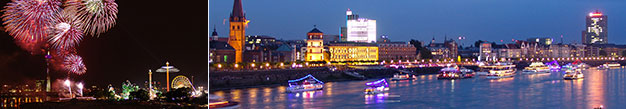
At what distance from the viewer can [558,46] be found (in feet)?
192

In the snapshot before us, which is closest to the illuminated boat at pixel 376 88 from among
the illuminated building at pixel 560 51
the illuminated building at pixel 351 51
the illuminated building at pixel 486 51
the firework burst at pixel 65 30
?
the firework burst at pixel 65 30

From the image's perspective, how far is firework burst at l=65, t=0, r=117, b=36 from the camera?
552 centimetres

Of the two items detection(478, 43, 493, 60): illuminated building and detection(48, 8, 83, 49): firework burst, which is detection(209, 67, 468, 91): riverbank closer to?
detection(48, 8, 83, 49): firework burst

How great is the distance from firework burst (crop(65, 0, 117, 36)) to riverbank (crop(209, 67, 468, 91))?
11.8m

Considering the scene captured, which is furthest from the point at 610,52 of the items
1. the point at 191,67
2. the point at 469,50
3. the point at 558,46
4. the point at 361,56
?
A: the point at 191,67

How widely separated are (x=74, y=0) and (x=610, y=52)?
6569cm

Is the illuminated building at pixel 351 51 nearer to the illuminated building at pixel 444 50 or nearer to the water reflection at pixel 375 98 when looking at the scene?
the illuminated building at pixel 444 50

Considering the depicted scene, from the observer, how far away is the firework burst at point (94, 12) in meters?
5.52

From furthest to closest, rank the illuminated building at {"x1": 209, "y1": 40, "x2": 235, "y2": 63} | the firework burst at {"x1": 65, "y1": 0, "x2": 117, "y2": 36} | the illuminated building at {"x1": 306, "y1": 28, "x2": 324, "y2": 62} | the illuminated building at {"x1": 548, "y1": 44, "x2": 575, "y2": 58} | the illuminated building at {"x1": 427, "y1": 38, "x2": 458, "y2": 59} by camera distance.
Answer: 1. the illuminated building at {"x1": 548, "y1": 44, "x2": 575, "y2": 58}
2. the illuminated building at {"x1": 427, "y1": 38, "x2": 458, "y2": 59}
3. the illuminated building at {"x1": 306, "y1": 28, "x2": 324, "y2": 62}
4. the illuminated building at {"x1": 209, "y1": 40, "x2": 235, "y2": 63}
5. the firework burst at {"x1": 65, "y1": 0, "x2": 117, "y2": 36}

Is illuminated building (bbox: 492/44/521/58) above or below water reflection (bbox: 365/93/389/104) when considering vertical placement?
above

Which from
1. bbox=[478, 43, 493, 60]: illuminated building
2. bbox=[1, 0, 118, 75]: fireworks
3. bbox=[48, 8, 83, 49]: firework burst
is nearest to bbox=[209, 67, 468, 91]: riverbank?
bbox=[1, 0, 118, 75]: fireworks

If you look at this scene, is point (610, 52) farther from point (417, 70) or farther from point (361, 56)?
point (417, 70)

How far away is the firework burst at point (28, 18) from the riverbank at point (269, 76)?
1222cm

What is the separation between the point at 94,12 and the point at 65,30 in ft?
0.94
